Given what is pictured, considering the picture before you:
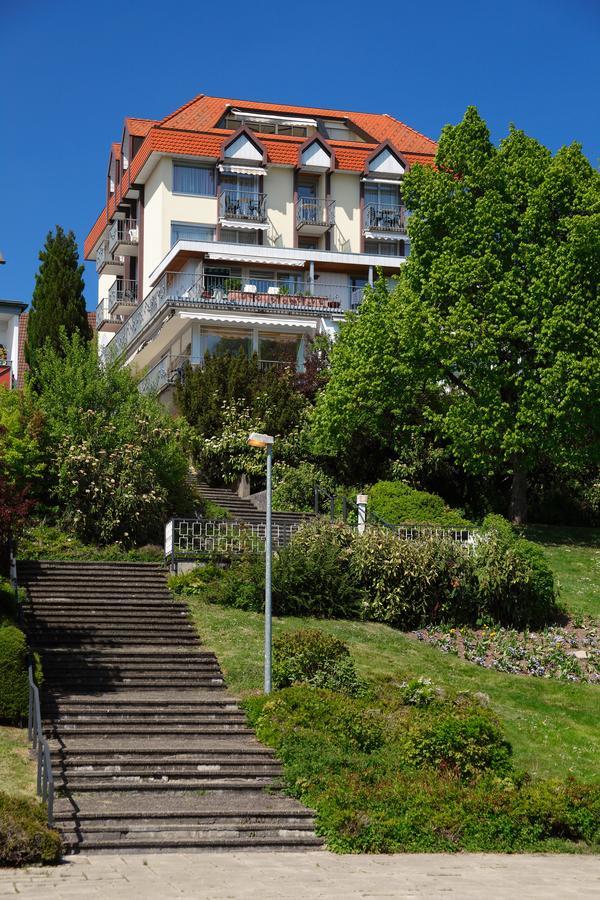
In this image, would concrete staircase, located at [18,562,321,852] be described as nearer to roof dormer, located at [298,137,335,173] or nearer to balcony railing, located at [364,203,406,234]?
A: roof dormer, located at [298,137,335,173]

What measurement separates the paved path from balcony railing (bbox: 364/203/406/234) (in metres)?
41.6

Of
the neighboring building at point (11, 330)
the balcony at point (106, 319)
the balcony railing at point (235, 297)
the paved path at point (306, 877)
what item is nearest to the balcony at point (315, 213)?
the balcony railing at point (235, 297)

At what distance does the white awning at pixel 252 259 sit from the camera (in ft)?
168

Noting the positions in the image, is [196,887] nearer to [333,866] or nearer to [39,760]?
[333,866]

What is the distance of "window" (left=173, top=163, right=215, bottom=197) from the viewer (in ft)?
180

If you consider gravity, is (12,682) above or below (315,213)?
below

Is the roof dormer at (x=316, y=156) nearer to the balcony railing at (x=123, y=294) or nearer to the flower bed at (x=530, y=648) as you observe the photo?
the balcony railing at (x=123, y=294)

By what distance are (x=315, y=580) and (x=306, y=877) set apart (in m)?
14.3

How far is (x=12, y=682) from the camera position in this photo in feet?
70.6

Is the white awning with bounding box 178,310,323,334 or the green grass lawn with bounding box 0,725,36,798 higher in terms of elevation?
the white awning with bounding box 178,310,323,334

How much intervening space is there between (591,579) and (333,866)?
18328 mm

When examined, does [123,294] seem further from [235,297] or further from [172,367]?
[172,367]

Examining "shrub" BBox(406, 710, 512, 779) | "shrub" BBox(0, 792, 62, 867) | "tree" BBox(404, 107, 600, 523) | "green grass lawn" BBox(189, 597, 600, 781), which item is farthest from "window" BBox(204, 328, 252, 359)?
"shrub" BBox(0, 792, 62, 867)

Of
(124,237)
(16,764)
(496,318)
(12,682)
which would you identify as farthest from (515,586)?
(124,237)
